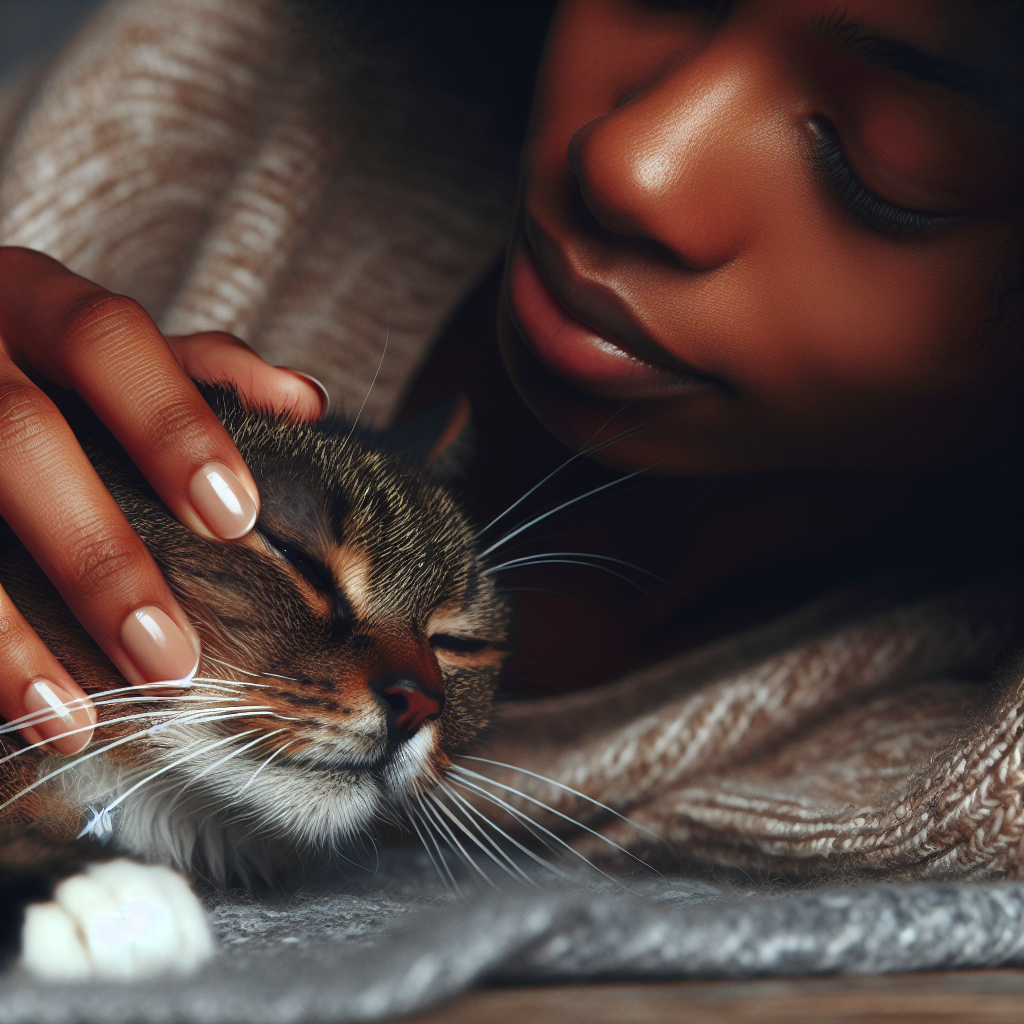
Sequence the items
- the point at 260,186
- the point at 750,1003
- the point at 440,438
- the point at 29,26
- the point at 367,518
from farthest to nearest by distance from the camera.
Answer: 1. the point at 29,26
2. the point at 260,186
3. the point at 440,438
4. the point at 367,518
5. the point at 750,1003

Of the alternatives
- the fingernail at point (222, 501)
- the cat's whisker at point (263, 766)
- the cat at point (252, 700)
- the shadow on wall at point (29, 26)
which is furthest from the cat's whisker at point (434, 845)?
the shadow on wall at point (29, 26)

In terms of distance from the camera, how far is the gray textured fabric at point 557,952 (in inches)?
9.1

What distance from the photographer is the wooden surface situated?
244 mm

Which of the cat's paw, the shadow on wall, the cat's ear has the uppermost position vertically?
the shadow on wall

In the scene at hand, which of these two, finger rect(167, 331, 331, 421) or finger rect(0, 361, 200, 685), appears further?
finger rect(167, 331, 331, 421)

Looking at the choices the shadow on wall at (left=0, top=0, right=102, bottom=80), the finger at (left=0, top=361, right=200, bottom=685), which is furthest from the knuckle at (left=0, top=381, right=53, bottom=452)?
the shadow on wall at (left=0, top=0, right=102, bottom=80)

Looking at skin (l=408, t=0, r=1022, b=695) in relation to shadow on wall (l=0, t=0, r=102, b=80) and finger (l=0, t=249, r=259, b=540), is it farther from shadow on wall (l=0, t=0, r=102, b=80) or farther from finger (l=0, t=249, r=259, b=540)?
shadow on wall (l=0, t=0, r=102, b=80)

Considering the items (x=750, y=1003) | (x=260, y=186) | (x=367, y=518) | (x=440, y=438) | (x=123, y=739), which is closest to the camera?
(x=750, y=1003)

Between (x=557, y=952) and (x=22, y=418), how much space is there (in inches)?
15.0

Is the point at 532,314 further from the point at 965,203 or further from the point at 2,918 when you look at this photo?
the point at 2,918

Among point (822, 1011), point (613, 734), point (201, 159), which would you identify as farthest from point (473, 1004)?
point (201, 159)

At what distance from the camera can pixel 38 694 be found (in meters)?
0.42

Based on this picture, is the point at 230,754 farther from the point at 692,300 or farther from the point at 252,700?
the point at 692,300

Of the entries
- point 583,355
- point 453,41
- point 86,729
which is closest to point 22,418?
point 86,729
